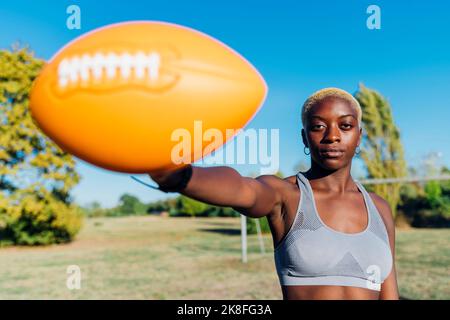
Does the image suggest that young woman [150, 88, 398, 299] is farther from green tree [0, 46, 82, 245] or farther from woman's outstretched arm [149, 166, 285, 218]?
green tree [0, 46, 82, 245]

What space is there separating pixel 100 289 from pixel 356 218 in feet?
23.3

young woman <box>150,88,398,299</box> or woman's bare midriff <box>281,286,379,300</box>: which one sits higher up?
young woman <box>150,88,398,299</box>

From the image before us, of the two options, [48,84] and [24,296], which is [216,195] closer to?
[48,84]

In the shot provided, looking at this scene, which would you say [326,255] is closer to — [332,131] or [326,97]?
[332,131]

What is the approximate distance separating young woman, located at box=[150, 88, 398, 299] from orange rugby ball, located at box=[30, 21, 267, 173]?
240 millimetres

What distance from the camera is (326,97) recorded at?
1625 millimetres

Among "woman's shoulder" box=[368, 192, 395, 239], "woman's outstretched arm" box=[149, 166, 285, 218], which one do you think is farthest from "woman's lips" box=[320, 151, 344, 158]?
"woman's shoulder" box=[368, 192, 395, 239]

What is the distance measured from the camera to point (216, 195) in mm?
1283

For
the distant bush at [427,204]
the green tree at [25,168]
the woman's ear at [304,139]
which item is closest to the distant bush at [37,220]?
the green tree at [25,168]

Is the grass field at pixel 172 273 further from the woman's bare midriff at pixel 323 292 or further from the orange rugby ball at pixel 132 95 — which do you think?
the orange rugby ball at pixel 132 95

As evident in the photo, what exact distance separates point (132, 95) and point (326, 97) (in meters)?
0.80

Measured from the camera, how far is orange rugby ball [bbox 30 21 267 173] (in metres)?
1.16

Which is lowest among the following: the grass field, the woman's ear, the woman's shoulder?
the grass field

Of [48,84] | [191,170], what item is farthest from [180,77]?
[48,84]
